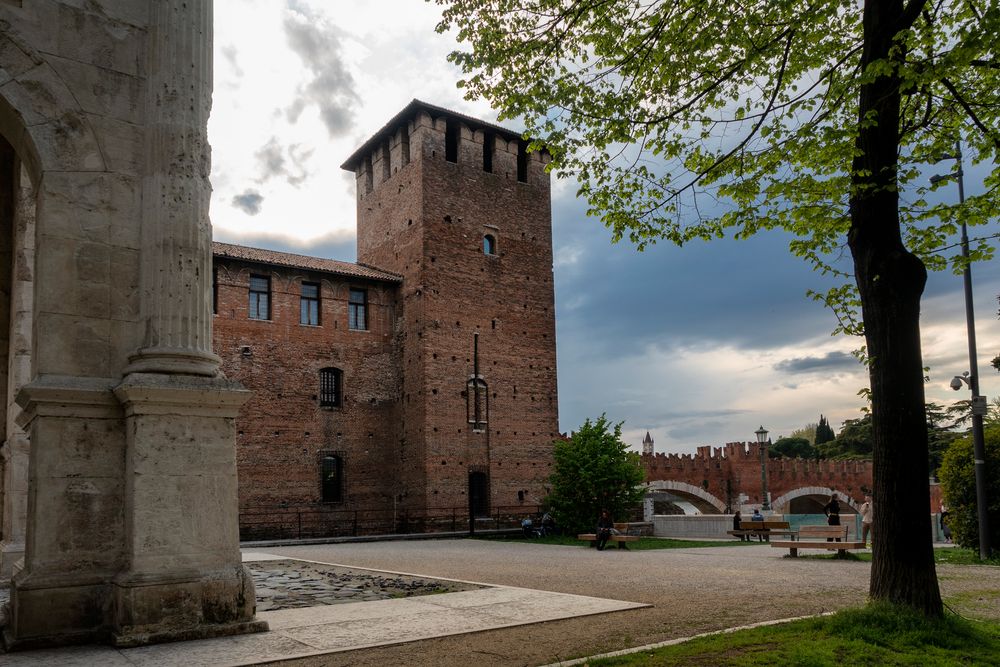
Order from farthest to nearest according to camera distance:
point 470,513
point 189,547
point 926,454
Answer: point 470,513 → point 926,454 → point 189,547

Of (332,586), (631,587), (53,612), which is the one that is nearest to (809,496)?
(631,587)

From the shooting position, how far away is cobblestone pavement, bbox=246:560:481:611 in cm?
914

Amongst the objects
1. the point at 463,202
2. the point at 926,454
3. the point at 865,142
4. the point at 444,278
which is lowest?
the point at 926,454

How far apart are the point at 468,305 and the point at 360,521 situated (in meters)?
9.32

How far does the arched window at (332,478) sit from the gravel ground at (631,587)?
10.8 metres

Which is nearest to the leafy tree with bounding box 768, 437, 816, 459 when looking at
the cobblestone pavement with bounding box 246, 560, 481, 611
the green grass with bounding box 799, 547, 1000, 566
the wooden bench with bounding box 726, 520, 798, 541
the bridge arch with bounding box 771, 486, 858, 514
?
the bridge arch with bounding box 771, 486, 858, 514

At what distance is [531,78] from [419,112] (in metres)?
24.2

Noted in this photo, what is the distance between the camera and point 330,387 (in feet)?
103

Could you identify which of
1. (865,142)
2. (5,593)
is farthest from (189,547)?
(865,142)

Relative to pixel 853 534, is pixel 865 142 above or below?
above

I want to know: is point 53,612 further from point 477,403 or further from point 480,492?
point 477,403

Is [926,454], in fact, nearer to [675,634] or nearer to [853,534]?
[675,634]

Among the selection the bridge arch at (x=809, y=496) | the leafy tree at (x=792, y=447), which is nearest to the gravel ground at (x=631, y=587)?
the bridge arch at (x=809, y=496)

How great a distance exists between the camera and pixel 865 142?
26.0ft
